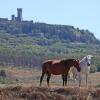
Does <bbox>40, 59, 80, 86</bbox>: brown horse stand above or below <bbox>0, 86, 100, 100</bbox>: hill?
above

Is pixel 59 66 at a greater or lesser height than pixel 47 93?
greater

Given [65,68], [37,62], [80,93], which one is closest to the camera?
[80,93]

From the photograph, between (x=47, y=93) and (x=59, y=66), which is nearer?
(x=47, y=93)

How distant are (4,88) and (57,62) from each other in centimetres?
463

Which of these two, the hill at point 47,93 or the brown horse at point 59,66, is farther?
the brown horse at point 59,66

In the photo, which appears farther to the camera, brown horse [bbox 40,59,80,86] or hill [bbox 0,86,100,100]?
brown horse [bbox 40,59,80,86]

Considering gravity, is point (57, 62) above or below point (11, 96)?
above

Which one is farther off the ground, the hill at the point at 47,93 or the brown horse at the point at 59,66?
the brown horse at the point at 59,66

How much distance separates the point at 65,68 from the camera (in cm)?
2666

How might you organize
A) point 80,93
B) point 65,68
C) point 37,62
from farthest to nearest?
point 37,62
point 65,68
point 80,93

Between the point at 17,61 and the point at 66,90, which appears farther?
the point at 17,61

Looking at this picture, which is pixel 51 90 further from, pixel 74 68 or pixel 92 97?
pixel 74 68

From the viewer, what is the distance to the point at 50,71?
27312 mm

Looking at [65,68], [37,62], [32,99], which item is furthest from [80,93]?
[37,62]
